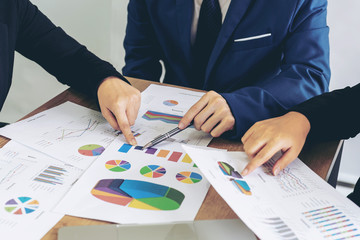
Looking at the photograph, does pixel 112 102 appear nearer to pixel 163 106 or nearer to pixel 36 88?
pixel 163 106

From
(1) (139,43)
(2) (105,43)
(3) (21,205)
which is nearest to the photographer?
(3) (21,205)

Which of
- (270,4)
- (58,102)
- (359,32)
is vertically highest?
(270,4)

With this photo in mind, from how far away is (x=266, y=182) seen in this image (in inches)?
24.5

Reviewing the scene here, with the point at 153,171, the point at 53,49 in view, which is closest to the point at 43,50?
the point at 53,49

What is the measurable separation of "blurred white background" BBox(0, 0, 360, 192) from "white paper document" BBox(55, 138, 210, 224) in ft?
3.94

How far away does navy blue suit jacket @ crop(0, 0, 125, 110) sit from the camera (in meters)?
0.94

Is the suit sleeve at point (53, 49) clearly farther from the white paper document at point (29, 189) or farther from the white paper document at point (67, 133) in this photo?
the white paper document at point (29, 189)

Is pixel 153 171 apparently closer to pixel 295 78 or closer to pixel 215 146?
pixel 215 146

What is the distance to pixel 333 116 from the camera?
2.57ft

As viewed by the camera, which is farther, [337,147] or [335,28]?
[335,28]

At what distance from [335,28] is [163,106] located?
104 cm

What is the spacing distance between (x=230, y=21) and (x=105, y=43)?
3.79ft

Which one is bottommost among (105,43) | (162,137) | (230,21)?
(105,43)

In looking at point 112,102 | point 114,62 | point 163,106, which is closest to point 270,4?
point 163,106
